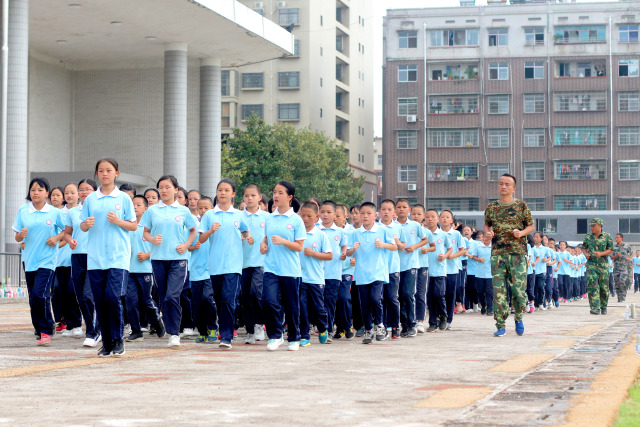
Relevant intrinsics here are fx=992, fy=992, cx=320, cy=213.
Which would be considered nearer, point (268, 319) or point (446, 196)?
point (268, 319)

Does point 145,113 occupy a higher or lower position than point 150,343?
higher

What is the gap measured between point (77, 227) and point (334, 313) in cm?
348

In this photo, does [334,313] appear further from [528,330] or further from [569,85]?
[569,85]

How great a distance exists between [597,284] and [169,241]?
12.2 meters

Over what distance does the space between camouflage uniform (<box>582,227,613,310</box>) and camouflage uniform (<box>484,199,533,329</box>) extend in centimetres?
708

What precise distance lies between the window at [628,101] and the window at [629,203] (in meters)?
6.11

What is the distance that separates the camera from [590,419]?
555cm

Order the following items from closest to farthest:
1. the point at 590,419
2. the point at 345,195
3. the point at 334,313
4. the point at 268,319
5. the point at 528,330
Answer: the point at 590,419 < the point at 268,319 < the point at 334,313 < the point at 528,330 < the point at 345,195

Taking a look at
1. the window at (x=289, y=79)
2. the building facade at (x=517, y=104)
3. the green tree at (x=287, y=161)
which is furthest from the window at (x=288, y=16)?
the green tree at (x=287, y=161)

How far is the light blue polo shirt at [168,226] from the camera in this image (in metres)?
11.2

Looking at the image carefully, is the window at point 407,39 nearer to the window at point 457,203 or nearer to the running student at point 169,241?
the window at point 457,203

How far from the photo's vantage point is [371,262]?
12352mm

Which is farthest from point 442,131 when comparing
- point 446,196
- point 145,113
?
point 145,113

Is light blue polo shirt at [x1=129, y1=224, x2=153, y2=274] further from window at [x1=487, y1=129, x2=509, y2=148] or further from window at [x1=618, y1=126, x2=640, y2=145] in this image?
window at [x1=618, y1=126, x2=640, y2=145]
